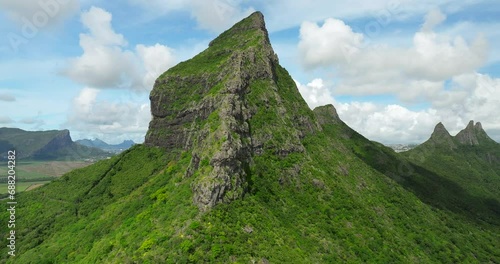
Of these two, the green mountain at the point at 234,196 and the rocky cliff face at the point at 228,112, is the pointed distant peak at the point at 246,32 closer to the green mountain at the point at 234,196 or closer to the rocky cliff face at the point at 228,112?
the rocky cliff face at the point at 228,112

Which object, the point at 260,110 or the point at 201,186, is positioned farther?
the point at 260,110

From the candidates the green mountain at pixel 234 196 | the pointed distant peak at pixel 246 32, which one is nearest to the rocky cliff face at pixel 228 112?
the green mountain at pixel 234 196

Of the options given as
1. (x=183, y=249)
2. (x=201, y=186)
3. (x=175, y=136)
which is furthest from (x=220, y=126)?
(x=175, y=136)

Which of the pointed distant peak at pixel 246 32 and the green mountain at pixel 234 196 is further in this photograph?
the pointed distant peak at pixel 246 32

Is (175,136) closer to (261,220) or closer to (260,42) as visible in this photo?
(260,42)
